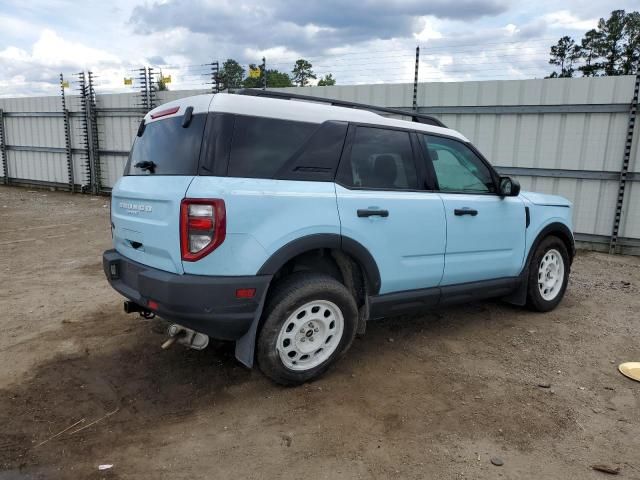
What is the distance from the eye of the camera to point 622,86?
775 cm

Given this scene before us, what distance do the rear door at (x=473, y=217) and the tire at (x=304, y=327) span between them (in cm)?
111

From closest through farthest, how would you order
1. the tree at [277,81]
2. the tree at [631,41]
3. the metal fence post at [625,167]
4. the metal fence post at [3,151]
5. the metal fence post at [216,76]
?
the metal fence post at [625,167]
the metal fence post at [216,76]
the metal fence post at [3,151]
the tree at [277,81]
the tree at [631,41]

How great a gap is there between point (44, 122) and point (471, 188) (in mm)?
16356

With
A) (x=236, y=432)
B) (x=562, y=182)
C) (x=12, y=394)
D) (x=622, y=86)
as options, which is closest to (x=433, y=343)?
(x=236, y=432)

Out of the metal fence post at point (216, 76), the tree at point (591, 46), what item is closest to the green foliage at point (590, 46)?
the tree at point (591, 46)

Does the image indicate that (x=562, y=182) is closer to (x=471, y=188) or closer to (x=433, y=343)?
(x=471, y=188)

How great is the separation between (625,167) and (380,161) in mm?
6060

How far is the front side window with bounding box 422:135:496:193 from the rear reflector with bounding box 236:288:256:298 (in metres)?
1.93

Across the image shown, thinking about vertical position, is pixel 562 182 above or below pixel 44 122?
below

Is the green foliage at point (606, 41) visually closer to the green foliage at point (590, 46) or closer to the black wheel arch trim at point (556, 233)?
the green foliage at point (590, 46)

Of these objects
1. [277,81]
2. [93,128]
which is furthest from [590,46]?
[93,128]

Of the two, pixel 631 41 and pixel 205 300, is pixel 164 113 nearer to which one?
pixel 205 300

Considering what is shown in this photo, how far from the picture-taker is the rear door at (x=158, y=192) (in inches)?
119

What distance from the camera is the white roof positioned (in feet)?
10.1
